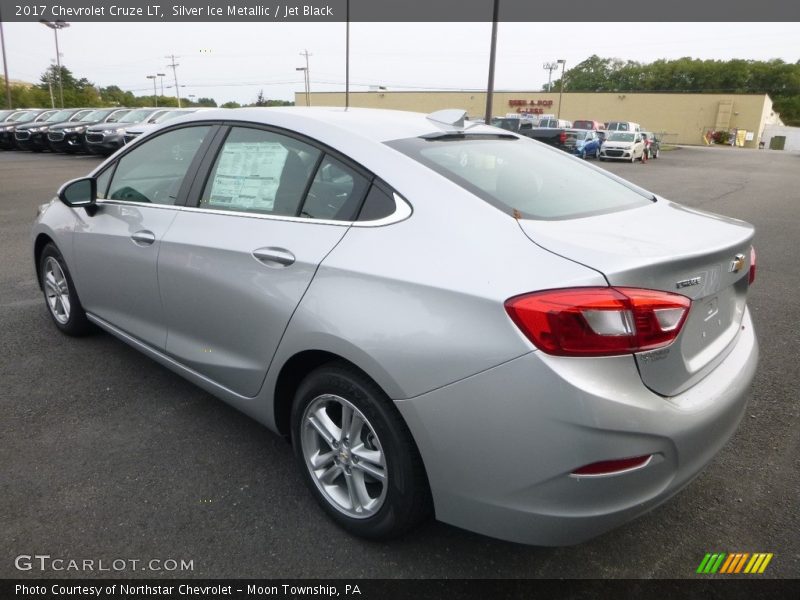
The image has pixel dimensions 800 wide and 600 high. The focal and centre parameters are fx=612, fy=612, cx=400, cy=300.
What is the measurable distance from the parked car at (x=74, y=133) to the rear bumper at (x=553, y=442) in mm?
22513

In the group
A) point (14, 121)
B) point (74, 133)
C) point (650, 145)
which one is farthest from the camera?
point (650, 145)

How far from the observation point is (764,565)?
7.50 feet

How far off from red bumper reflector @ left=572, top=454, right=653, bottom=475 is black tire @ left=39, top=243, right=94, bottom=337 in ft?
11.4

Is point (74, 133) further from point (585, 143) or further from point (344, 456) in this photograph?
point (344, 456)

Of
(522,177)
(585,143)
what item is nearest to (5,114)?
(585,143)

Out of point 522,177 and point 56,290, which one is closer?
point 522,177

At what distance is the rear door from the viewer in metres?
2.41

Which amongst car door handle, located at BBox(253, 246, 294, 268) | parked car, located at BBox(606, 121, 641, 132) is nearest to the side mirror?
car door handle, located at BBox(253, 246, 294, 268)

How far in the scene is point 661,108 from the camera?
219 feet

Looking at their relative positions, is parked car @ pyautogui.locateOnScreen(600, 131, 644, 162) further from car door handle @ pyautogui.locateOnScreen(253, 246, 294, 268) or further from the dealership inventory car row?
car door handle @ pyautogui.locateOnScreen(253, 246, 294, 268)

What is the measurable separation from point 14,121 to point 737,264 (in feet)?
101

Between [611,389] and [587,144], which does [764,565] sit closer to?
[611,389]

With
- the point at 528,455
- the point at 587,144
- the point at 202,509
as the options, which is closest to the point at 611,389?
the point at 528,455

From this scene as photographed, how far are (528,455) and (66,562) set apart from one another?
5.70ft
